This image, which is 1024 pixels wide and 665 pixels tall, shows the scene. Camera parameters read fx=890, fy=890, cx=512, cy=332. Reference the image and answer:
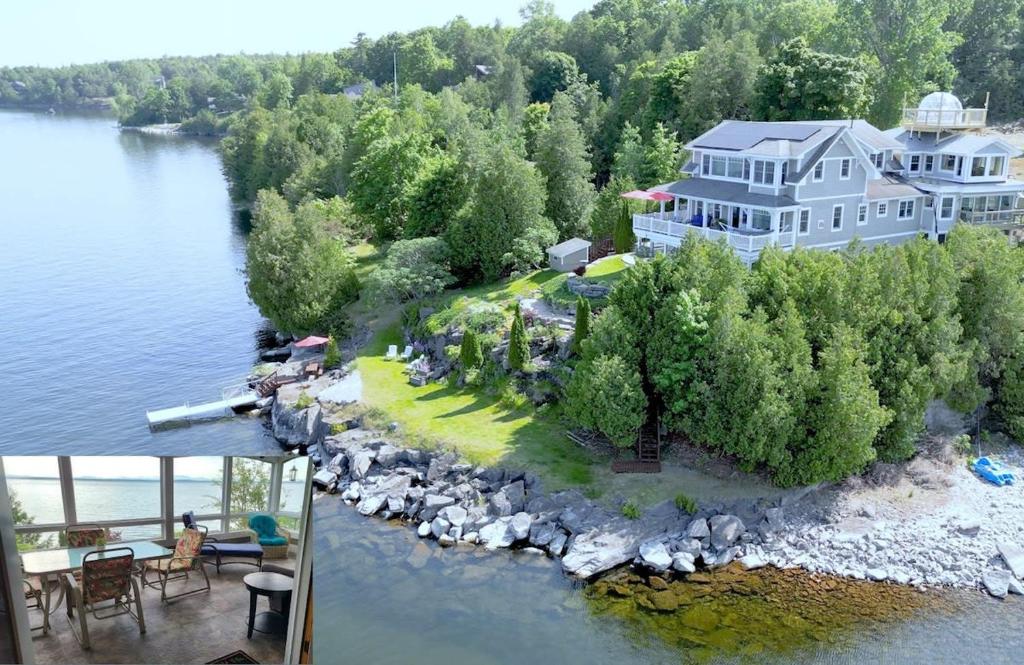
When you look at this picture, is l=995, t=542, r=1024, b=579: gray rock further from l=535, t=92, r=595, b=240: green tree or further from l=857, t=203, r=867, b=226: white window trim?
l=535, t=92, r=595, b=240: green tree

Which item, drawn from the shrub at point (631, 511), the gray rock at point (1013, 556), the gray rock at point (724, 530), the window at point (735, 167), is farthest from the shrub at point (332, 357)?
the gray rock at point (1013, 556)

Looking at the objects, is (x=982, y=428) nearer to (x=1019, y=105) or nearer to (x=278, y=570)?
(x=278, y=570)

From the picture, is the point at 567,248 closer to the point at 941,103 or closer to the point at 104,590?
the point at 941,103

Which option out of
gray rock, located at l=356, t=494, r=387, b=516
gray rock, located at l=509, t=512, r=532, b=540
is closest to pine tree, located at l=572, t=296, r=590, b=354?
gray rock, located at l=509, t=512, r=532, b=540

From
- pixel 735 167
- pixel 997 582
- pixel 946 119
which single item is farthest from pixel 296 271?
pixel 946 119

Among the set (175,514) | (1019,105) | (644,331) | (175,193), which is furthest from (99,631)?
(175,193)

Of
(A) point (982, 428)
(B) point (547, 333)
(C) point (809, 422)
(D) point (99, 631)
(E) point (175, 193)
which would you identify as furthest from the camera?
(E) point (175, 193)

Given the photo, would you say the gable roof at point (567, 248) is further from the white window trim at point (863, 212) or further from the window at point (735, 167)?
the white window trim at point (863, 212)
